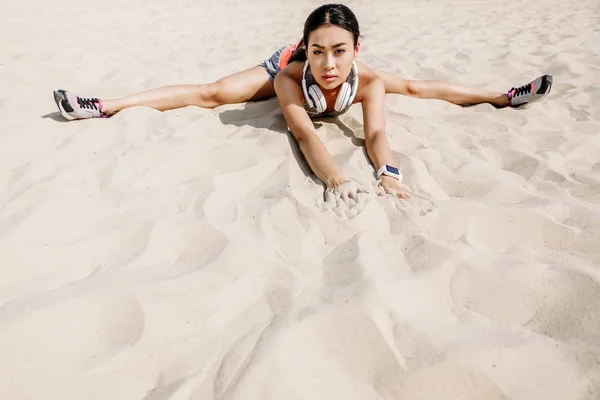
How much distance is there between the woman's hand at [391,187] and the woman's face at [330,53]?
2.22ft

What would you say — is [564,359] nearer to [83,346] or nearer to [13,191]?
[83,346]

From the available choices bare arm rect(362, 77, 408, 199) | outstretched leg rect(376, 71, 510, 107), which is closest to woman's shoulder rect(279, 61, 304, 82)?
bare arm rect(362, 77, 408, 199)

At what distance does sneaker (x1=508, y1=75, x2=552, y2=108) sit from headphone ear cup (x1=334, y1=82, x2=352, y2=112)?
134 centimetres

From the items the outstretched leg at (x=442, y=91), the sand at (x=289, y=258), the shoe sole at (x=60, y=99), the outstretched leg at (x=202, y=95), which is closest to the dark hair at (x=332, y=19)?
the sand at (x=289, y=258)

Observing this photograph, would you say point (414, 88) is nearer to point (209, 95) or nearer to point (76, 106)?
point (209, 95)

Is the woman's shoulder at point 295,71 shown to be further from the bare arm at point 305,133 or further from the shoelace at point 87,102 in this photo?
the shoelace at point 87,102

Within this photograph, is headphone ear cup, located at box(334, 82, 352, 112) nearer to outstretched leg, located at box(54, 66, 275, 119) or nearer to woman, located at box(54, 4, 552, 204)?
woman, located at box(54, 4, 552, 204)

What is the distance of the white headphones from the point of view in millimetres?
2369

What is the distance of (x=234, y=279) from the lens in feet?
4.30

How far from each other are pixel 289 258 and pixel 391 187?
66 cm

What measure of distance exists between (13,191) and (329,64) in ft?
5.26

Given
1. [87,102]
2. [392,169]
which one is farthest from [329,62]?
[87,102]

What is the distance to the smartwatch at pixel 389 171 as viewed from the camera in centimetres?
190

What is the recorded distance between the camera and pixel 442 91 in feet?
10.0
